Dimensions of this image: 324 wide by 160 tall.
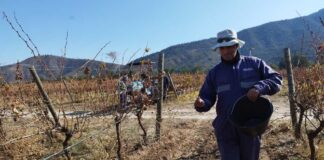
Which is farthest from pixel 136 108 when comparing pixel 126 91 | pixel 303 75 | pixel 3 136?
pixel 303 75

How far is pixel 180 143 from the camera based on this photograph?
26.7 ft

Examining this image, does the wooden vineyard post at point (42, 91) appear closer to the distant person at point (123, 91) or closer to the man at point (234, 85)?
the distant person at point (123, 91)

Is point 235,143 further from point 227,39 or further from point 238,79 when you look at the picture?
point 227,39

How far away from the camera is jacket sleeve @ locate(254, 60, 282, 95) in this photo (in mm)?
3998

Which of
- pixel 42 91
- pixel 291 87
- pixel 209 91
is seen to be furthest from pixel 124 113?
pixel 209 91

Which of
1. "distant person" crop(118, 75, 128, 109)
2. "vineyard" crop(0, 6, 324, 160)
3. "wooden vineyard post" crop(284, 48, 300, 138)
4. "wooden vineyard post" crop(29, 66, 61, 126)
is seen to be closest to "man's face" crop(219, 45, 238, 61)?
"vineyard" crop(0, 6, 324, 160)

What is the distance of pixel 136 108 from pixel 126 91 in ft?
1.21

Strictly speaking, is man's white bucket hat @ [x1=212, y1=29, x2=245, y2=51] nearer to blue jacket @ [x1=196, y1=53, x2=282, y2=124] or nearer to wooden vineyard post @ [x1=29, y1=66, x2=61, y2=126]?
blue jacket @ [x1=196, y1=53, x2=282, y2=124]

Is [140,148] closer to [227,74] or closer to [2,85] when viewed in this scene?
[2,85]

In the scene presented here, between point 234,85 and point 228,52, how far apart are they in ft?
0.91

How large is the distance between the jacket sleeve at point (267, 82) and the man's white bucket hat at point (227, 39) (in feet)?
0.93

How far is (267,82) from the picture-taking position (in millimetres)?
4062

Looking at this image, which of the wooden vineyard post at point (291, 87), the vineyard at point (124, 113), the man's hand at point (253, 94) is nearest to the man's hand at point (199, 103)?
the man's hand at point (253, 94)

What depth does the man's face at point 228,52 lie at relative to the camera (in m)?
4.09
